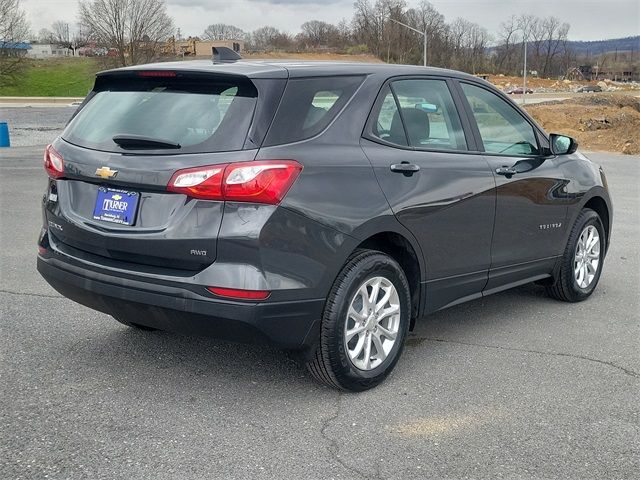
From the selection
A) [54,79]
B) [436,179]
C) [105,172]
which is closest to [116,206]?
[105,172]

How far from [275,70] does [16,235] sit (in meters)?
5.51

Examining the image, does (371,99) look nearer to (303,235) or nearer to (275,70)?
(275,70)

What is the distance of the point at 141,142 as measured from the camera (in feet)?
12.6

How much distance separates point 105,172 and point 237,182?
791 mm

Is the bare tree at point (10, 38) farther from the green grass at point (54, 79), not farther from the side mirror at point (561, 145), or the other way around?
the side mirror at point (561, 145)

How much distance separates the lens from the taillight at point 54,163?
4.17 meters

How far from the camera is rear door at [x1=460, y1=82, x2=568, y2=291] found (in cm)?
506

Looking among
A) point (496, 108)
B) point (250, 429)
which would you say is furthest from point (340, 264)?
point (496, 108)

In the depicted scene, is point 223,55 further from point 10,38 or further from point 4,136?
point 10,38

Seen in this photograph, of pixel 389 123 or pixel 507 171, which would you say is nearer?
pixel 389 123

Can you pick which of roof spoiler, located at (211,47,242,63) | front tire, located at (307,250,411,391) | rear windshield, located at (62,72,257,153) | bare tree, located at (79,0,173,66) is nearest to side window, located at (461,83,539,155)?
front tire, located at (307,250,411,391)

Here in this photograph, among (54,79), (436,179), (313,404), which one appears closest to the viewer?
(313,404)

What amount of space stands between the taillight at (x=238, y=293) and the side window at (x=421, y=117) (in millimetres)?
1225

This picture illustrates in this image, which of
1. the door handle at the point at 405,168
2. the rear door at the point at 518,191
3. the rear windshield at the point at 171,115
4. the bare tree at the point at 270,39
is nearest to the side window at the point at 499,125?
the rear door at the point at 518,191
